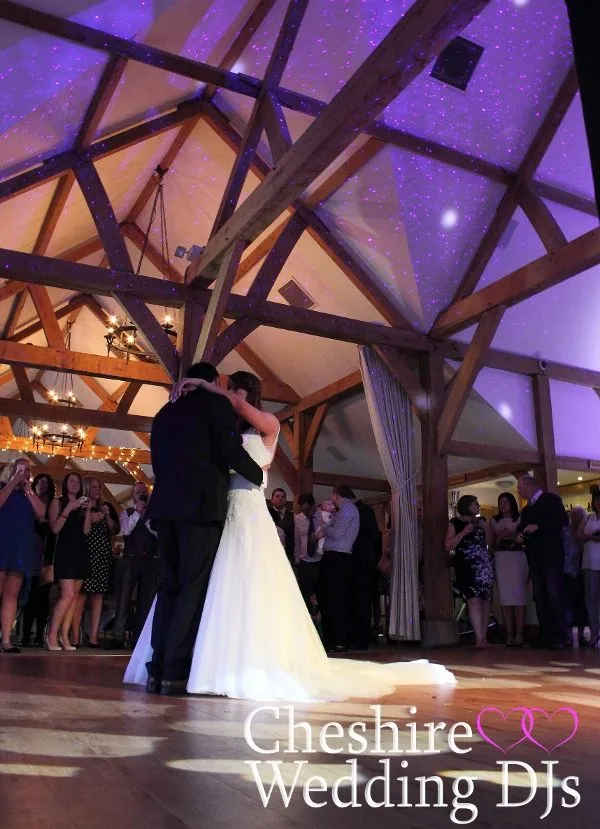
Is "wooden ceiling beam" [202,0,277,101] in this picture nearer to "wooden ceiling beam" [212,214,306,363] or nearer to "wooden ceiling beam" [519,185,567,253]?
"wooden ceiling beam" [212,214,306,363]

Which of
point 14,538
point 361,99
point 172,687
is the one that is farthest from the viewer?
point 14,538

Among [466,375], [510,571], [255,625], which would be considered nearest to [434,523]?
[510,571]

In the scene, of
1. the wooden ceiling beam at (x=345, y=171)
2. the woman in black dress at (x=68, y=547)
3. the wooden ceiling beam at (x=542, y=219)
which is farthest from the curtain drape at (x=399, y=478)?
the woman in black dress at (x=68, y=547)

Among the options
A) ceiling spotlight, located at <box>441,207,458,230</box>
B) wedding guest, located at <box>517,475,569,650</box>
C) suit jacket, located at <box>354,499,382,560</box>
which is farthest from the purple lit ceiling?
suit jacket, located at <box>354,499,382,560</box>

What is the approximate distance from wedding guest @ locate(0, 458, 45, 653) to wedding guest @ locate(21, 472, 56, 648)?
1.11 ft

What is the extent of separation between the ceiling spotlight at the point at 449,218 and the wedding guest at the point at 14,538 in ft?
13.5

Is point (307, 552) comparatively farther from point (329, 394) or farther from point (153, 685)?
point (329, 394)

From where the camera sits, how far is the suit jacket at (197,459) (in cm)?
254

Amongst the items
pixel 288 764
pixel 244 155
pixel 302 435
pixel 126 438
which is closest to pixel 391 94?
pixel 244 155

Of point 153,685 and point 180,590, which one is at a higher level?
point 180,590

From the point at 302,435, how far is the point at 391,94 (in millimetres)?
6324

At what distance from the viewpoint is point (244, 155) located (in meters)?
5.38

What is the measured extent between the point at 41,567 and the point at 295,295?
401cm

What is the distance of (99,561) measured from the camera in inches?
206
